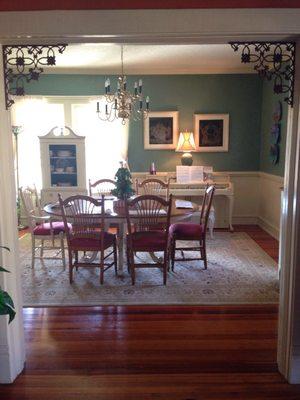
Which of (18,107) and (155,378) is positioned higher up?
(18,107)

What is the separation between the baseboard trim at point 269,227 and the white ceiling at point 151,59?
2559mm

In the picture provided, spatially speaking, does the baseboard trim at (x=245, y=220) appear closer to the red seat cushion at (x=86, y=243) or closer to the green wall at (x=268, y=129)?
the green wall at (x=268, y=129)

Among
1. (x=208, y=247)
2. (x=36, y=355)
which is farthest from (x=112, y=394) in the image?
(x=208, y=247)

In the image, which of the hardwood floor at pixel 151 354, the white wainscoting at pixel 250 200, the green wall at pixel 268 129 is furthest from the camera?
the white wainscoting at pixel 250 200

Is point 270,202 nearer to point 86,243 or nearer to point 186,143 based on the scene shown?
point 186,143

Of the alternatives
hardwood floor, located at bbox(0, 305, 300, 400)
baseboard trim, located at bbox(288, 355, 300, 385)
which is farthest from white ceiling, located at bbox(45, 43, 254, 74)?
baseboard trim, located at bbox(288, 355, 300, 385)

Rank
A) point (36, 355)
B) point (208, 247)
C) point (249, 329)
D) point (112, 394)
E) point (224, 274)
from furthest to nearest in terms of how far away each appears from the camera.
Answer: point (208, 247) < point (224, 274) < point (249, 329) < point (36, 355) < point (112, 394)

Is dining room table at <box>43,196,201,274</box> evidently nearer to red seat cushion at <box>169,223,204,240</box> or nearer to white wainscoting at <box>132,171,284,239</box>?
red seat cushion at <box>169,223,204,240</box>

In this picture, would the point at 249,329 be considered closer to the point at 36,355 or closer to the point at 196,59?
the point at 36,355

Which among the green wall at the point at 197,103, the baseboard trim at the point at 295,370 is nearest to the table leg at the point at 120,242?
the baseboard trim at the point at 295,370

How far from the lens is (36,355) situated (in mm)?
2521

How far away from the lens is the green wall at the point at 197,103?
604 centimetres

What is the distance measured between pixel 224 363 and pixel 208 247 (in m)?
2.68

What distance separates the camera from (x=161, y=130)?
6148 mm
